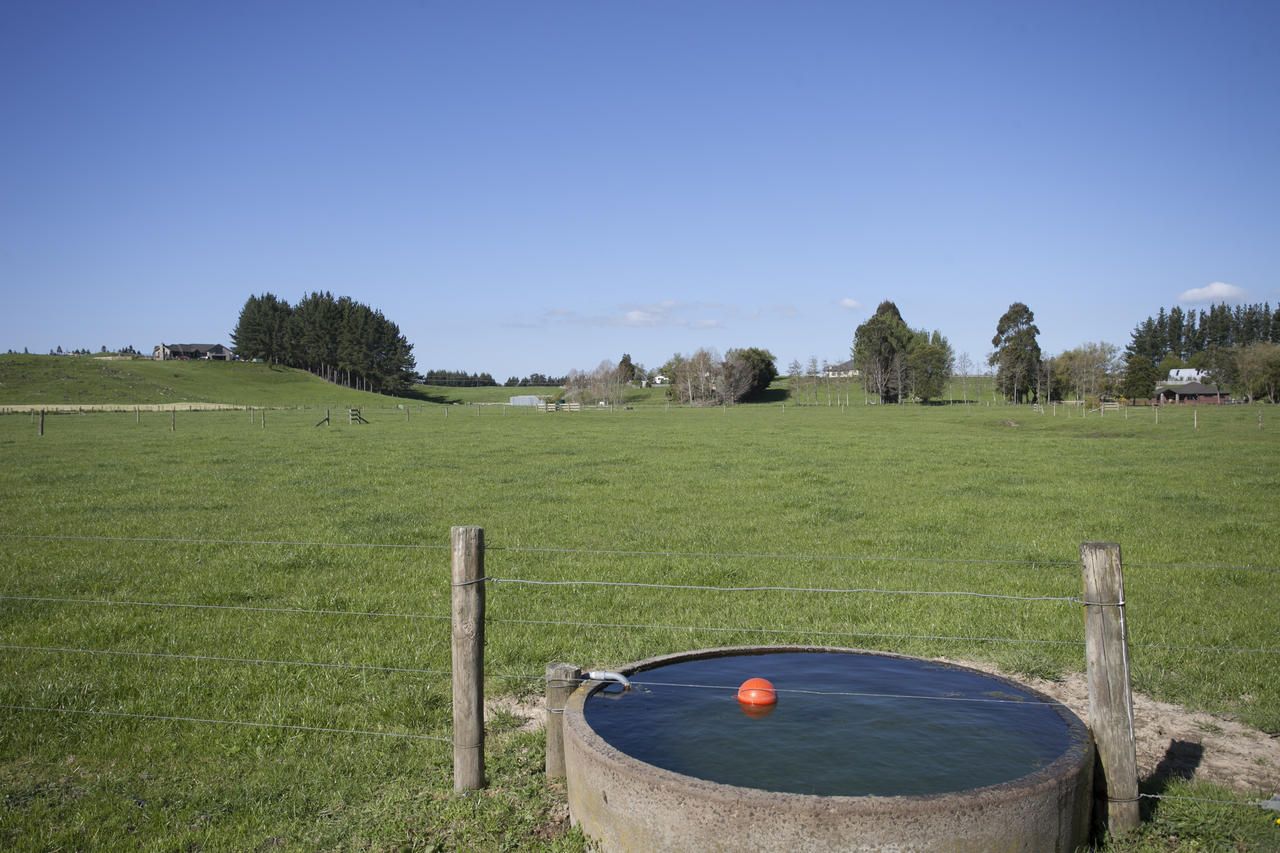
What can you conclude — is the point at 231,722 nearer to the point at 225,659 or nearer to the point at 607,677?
the point at 225,659

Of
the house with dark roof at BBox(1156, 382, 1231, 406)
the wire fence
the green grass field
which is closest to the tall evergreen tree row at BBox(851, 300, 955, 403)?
the house with dark roof at BBox(1156, 382, 1231, 406)

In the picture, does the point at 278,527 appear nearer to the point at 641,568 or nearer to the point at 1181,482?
the point at 641,568

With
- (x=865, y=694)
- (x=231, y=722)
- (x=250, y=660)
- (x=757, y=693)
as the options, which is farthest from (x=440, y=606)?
(x=865, y=694)

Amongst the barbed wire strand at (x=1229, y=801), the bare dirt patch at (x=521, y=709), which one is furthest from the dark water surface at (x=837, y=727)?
the bare dirt patch at (x=521, y=709)

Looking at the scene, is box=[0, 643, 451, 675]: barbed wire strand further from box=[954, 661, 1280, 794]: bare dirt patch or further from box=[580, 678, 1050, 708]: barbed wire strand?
box=[954, 661, 1280, 794]: bare dirt patch

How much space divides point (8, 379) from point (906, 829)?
12602 centimetres

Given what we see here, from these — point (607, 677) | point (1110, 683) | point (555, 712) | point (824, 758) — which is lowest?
point (824, 758)

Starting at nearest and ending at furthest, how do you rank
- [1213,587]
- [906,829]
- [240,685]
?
1. [906,829]
2. [240,685]
3. [1213,587]

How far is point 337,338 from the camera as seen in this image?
154m

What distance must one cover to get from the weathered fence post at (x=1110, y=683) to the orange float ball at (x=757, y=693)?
2.07 metres

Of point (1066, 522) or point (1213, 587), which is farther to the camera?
point (1066, 522)

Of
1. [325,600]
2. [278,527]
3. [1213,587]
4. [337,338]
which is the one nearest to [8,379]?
[337,338]

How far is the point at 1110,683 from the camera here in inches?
214

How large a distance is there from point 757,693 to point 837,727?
2.01ft
